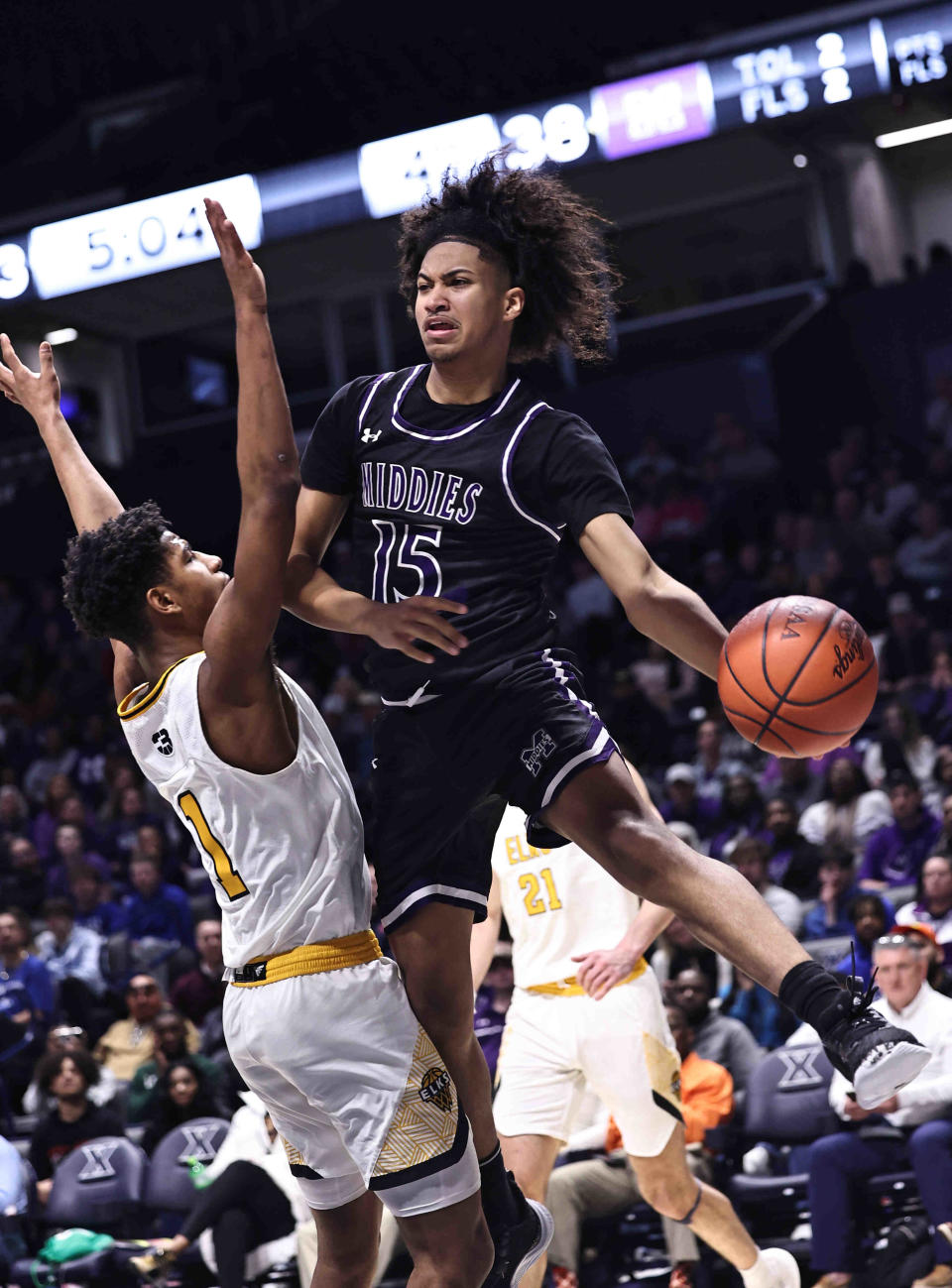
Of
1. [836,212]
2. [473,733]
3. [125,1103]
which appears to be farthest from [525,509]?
[836,212]

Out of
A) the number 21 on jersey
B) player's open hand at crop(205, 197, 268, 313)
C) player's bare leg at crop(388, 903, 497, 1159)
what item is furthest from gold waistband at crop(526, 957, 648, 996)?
player's open hand at crop(205, 197, 268, 313)

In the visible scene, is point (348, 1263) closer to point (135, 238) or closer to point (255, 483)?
point (255, 483)

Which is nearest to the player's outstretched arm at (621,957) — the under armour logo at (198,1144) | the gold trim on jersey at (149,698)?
the gold trim on jersey at (149,698)

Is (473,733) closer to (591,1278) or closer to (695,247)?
(591,1278)

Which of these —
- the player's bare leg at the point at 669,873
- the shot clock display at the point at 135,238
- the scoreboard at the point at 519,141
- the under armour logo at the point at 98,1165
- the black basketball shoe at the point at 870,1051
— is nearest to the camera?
the black basketball shoe at the point at 870,1051

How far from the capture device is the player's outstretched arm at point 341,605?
3.45 m

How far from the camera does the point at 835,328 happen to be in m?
14.5

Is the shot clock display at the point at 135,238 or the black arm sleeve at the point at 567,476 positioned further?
the shot clock display at the point at 135,238

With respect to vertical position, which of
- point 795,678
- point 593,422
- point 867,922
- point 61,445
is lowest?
point 867,922

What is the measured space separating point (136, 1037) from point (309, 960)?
626cm

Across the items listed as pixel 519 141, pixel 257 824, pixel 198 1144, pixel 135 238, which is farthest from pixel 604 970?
pixel 135 238

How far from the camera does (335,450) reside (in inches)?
151

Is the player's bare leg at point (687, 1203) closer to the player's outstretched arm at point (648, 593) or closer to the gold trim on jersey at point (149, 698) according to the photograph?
the player's outstretched arm at point (648, 593)

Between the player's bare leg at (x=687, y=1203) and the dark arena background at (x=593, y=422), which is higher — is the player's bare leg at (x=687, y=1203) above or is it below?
below
